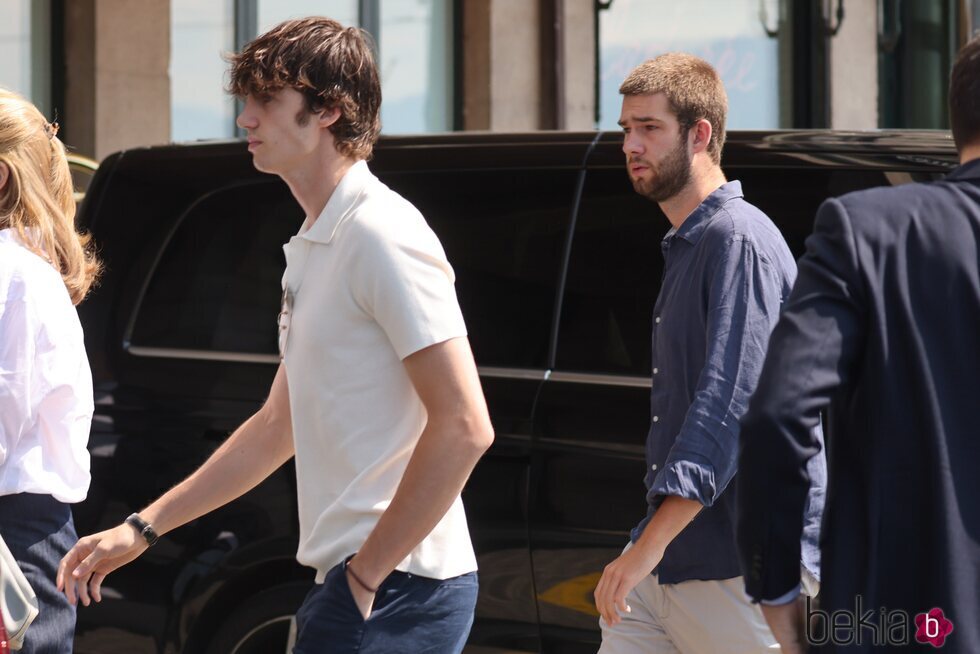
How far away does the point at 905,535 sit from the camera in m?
2.04

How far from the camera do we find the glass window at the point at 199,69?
10141 mm

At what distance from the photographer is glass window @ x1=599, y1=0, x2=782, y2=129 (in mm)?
12672

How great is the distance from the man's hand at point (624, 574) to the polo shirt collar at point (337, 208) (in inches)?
33.8

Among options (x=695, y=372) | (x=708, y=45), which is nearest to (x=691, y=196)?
(x=695, y=372)

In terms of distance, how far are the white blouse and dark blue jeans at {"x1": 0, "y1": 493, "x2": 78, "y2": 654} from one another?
37 millimetres

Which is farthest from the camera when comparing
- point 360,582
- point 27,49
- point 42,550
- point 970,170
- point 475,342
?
point 27,49

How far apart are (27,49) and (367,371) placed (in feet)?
24.6

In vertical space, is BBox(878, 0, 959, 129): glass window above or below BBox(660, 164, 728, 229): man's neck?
above

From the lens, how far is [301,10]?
1098cm

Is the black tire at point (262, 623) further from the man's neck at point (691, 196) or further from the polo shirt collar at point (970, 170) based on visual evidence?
the polo shirt collar at point (970, 170)

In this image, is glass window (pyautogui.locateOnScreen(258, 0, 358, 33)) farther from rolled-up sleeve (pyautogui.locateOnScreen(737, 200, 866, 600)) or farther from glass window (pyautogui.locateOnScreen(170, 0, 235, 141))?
rolled-up sleeve (pyautogui.locateOnScreen(737, 200, 866, 600))

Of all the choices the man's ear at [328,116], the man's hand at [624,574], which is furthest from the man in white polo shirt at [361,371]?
the man's hand at [624,574]

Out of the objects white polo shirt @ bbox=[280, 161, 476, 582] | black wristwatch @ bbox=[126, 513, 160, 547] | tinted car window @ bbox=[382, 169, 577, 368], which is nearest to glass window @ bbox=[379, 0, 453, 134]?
tinted car window @ bbox=[382, 169, 577, 368]

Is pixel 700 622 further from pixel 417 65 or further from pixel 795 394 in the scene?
pixel 417 65
